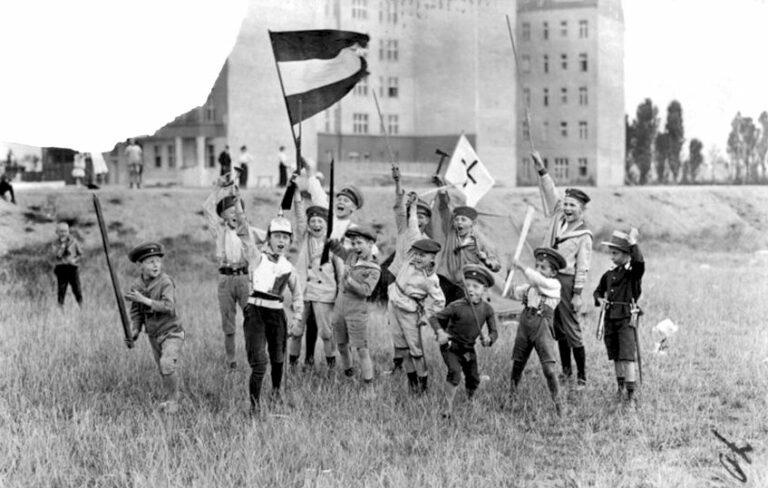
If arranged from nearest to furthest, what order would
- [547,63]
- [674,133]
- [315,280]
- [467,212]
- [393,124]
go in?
[315,280] < [467,212] < [393,124] < [547,63] < [674,133]

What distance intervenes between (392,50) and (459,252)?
98.3 feet

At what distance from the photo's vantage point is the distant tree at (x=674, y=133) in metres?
45.3

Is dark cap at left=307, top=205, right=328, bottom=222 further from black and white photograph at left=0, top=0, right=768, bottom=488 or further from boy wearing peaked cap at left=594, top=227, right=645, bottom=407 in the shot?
boy wearing peaked cap at left=594, top=227, right=645, bottom=407

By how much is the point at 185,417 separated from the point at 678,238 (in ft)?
61.4

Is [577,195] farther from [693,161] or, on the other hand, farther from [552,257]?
[693,161]

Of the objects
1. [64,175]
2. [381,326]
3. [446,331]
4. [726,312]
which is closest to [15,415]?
[446,331]

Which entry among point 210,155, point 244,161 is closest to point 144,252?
point 244,161

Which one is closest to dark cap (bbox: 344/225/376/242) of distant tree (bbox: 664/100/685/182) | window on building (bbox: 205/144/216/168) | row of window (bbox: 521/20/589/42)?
window on building (bbox: 205/144/216/168)

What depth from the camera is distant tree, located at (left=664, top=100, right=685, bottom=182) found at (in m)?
45.3

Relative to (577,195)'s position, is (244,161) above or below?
above

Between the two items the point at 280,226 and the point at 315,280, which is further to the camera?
the point at 315,280

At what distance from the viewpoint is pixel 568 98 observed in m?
44.1

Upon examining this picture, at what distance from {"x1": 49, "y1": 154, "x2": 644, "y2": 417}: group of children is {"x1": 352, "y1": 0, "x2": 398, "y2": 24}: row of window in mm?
26456

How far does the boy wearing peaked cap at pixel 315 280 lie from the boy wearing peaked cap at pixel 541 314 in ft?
6.26
